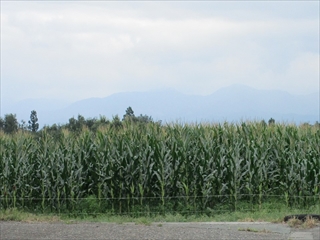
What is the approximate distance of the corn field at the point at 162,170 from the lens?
17.5 meters

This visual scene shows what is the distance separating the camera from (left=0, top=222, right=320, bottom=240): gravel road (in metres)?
12.3

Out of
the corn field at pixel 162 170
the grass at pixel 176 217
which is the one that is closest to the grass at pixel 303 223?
the grass at pixel 176 217

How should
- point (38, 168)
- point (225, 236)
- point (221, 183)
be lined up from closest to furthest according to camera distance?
point (225, 236)
point (221, 183)
point (38, 168)

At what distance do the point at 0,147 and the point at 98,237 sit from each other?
8262 mm

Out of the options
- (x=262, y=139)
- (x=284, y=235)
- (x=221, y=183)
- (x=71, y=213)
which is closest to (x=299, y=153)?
(x=262, y=139)

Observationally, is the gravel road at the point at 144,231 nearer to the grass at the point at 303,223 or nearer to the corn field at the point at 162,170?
the grass at the point at 303,223

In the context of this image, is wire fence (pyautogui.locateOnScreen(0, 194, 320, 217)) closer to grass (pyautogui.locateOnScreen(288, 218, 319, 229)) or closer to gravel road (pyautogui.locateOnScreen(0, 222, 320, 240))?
gravel road (pyautogui.locateOnScreen(0, 222, 320, 240))

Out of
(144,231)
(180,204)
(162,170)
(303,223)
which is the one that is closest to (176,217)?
(180,204)

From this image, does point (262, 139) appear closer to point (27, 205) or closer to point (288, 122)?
point (288, 122)

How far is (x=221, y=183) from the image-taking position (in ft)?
57.5

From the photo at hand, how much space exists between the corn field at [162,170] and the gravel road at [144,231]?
119 inches

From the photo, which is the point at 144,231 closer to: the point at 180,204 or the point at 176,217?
the point at 176,217

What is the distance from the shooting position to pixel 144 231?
12.9m

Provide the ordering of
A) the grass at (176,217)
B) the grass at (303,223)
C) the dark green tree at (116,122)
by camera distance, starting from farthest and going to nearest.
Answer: the dark green tree at (116,122)
the grass at (176,217)
the grass at (303,223)
